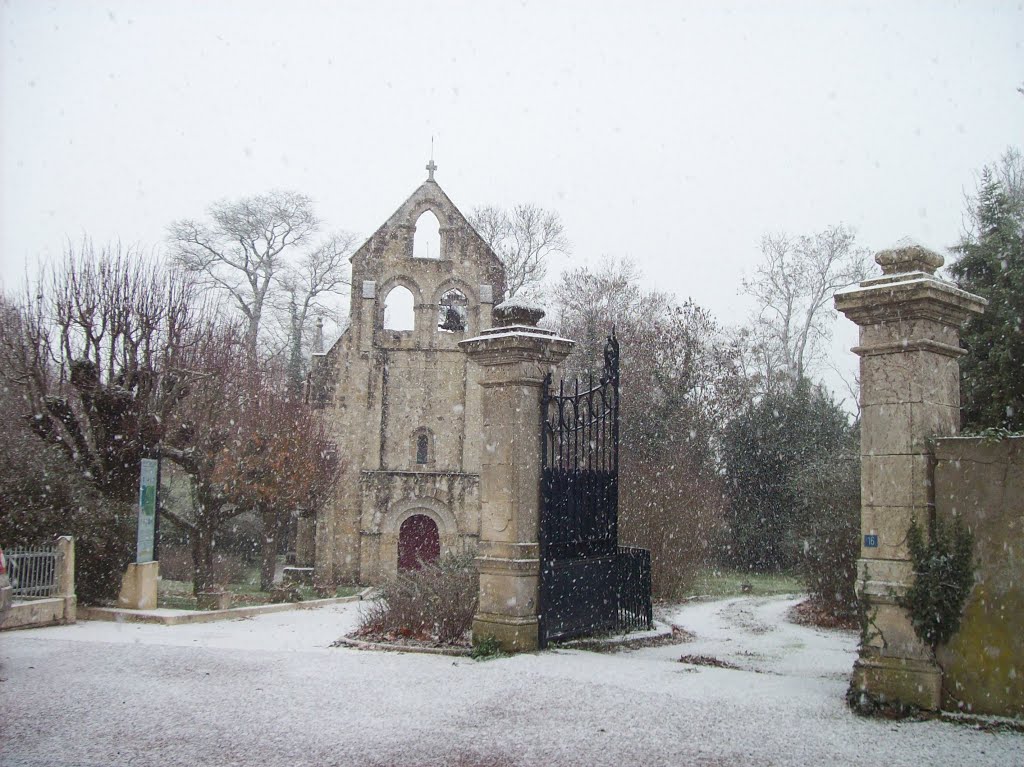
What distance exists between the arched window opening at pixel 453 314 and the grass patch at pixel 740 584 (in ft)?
32.5

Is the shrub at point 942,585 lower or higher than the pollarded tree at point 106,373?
lower

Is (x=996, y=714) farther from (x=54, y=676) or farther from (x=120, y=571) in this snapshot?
(x=120, y=571)

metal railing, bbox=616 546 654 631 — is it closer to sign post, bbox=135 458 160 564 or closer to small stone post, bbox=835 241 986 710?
small stone post, bbox=835 241 986 710

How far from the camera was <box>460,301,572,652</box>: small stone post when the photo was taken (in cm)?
891

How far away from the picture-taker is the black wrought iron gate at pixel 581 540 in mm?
9195

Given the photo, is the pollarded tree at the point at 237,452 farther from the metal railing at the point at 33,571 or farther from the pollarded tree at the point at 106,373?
the metal railing at the point at 33,571

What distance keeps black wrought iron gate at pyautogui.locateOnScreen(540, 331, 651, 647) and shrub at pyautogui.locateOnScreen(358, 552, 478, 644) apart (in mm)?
1114

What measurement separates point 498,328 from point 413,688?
383cm

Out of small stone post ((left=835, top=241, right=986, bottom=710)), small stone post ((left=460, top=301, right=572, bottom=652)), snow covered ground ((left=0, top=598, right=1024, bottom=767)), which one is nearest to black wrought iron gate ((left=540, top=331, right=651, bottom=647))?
small stone post ((left=460, top=301, right=572, bottom=652))

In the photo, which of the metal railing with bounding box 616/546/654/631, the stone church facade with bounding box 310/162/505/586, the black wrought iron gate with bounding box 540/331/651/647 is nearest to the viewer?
the black wrought iron gate with bounding box 540/331/651/647

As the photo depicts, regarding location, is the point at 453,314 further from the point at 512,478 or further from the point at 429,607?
the point at 512,478

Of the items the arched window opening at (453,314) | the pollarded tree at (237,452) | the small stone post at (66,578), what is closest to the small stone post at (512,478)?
the small stone post at (66,578)

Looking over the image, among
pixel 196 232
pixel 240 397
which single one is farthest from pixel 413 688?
pixel 196 232

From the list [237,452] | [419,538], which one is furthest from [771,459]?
[237,452]
